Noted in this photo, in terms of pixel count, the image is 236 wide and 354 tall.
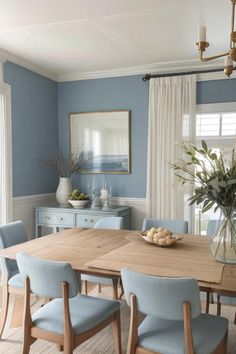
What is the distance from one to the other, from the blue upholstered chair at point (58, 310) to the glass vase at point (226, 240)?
0.74 m

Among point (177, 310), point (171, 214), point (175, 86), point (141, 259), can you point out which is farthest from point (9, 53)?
point (177, 310)

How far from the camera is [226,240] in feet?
6.94

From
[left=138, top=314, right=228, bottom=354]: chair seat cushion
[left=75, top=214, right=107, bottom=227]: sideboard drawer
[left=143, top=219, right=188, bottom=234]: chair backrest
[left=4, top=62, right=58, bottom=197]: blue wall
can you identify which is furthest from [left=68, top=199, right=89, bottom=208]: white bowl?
[left=138, top=314, right=228, bottom=354]: chair seat cushion

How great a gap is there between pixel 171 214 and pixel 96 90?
2.01 meters

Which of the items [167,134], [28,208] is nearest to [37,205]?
[28,208]

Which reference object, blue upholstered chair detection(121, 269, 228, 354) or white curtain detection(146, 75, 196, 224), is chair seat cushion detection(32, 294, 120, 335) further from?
white curtain detection(146, 75, 196, 224)

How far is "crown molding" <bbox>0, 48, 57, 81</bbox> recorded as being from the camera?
3.96 meters

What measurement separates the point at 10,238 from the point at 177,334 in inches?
63.4

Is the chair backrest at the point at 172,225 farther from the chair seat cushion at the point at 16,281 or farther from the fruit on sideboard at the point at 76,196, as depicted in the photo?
the fruit on sideboard at the point at 76,196

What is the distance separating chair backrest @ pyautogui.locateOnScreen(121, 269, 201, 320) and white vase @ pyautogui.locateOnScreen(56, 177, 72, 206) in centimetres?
317

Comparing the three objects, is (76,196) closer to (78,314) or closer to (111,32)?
(111,32)

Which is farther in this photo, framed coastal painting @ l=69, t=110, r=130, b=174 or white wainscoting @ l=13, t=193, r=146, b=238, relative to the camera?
framed coastal painting @ l=69, t=110, r=130, b=174

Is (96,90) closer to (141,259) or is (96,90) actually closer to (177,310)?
(141,259)

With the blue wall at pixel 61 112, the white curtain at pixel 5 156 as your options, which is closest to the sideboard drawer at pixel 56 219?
the blue wall at pixel 61 112
